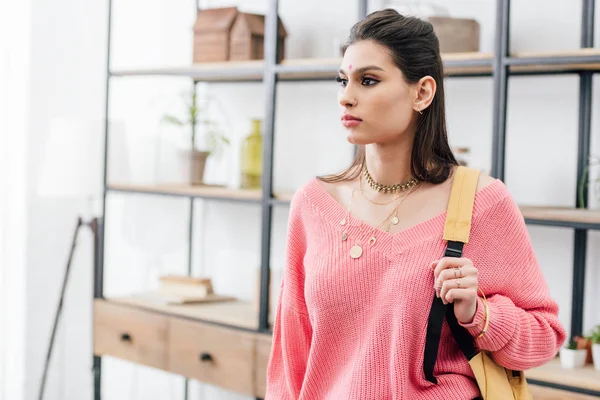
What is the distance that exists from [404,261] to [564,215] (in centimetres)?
96

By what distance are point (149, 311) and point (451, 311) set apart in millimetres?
1979

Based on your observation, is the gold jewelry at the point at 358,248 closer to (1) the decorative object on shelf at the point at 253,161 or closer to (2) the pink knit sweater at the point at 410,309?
(2) the pink knit sweater at the point at 410,309

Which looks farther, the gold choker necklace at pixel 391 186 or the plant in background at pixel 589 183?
the plant in background at pixel 589 183

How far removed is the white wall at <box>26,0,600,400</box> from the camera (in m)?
2.78

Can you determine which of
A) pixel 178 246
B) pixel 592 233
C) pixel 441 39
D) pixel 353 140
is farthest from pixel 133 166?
pixel 353 140

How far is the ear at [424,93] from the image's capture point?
1.56 meters

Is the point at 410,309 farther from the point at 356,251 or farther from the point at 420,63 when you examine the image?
the point at 420,63

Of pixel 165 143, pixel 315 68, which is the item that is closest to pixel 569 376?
pixel 315 68

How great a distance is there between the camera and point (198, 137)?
3703mm

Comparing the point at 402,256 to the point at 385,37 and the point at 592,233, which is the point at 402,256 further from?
the point at 592,233

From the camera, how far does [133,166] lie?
3879 mm

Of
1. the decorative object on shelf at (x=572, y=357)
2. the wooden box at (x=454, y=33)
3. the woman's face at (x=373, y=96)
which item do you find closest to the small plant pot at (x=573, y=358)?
the decorative object on shelf at (x=572, y=357)

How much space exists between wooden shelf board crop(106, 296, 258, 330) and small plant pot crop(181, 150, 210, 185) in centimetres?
50

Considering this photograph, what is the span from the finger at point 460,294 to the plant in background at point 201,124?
6.77 feet
